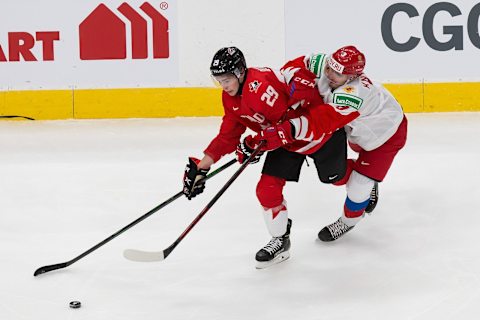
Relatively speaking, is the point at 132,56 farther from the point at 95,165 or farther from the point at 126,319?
the point at 126,319

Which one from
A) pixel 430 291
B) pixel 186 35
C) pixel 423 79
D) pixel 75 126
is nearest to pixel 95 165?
pixel 75 126

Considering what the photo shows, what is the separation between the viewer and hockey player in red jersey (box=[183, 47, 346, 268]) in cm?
266

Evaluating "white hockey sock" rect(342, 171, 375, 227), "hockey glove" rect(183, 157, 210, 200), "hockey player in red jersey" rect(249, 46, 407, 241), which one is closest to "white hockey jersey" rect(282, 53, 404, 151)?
"hockey player in red jersey" rect(249, 46, 407, 241)

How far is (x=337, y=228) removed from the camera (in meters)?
3.03

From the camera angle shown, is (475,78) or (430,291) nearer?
(430,291)

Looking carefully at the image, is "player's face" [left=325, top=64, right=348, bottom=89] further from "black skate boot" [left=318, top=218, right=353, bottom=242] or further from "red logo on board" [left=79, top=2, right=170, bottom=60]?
"red logo on board" [left=79, top=2, right=170, bottom=60]

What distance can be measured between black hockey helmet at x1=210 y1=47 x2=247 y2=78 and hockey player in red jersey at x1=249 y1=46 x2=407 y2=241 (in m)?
0.22

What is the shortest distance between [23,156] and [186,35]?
1525 mm

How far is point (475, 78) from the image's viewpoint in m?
5.38

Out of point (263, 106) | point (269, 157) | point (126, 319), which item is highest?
point (263, 106)

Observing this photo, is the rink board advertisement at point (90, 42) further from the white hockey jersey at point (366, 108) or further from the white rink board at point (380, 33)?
the white hockey jersey at point (366, 108)

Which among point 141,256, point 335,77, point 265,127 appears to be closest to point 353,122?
point 335,77

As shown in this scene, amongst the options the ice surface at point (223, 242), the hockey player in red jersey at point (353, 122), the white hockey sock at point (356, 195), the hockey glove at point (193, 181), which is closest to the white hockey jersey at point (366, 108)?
the hockey player in red jersey at point (353, 122)

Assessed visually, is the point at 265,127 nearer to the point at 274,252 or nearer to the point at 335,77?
the point at 335,77
